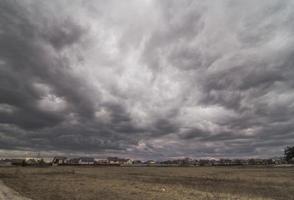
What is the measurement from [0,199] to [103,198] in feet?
34.3

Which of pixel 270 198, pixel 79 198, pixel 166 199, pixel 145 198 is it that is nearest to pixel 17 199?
pixel 79 198

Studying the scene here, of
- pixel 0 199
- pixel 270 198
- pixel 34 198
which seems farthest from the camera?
pixel 270 198

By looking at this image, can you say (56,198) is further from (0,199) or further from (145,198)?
(145,198)

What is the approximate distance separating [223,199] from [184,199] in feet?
14.1

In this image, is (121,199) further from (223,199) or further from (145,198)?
(223,199)

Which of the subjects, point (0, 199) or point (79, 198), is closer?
point (0, 199)

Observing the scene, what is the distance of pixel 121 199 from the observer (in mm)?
32938

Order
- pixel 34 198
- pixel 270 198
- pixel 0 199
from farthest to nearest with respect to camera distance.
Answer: pixel 270 198 → pixel 34 198 → pixel 0 199

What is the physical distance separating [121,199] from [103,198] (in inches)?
84.3

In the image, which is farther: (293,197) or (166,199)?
(293,197)

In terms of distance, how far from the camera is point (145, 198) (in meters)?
33.4

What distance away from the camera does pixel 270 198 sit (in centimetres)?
3462

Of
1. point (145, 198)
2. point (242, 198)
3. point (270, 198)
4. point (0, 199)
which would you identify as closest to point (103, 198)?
point (145, 198)

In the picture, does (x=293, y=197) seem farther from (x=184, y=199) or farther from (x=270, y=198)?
(x=184, y=199)
